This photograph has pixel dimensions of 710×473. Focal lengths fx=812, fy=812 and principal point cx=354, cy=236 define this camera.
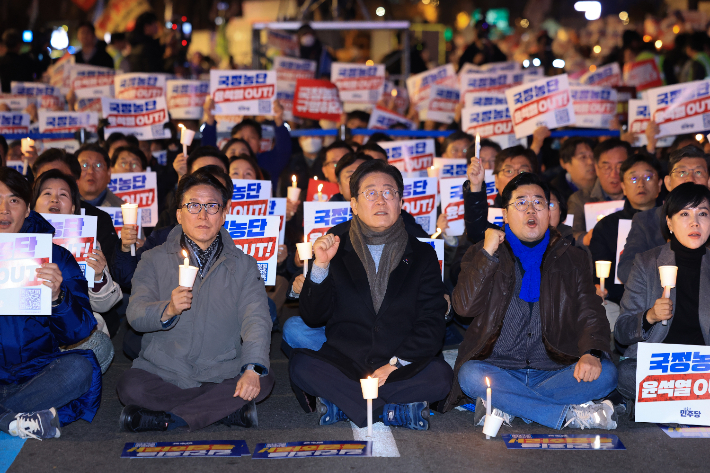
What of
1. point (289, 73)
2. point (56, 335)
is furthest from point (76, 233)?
point (289, 73)

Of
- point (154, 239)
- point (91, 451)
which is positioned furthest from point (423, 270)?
point (91, 451)

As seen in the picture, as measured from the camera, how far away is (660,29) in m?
14.3

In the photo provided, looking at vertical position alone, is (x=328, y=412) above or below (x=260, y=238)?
below

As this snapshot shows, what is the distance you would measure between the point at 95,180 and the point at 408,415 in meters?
3.63

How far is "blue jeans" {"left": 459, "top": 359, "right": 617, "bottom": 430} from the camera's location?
4.66 meters

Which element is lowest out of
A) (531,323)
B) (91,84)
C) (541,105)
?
(531,323)

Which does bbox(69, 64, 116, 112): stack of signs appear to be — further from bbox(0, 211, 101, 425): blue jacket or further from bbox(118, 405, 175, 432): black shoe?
bbox(118, 405, 175, 432): black shoe

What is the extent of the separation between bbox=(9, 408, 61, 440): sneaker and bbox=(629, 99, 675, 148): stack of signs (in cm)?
678

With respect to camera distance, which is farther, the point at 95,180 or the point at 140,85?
the point at 140,85

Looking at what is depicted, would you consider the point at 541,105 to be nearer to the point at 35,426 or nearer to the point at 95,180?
the point at 95,180

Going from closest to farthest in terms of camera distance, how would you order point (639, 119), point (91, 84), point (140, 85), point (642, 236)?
point (642, 236), point (639, 119), point (140, 85), point (91, 84)

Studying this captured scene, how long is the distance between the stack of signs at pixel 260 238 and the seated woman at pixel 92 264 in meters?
0.93

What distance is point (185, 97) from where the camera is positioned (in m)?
9.84

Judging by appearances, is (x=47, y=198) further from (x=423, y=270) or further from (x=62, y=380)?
(x=423, y=270)
